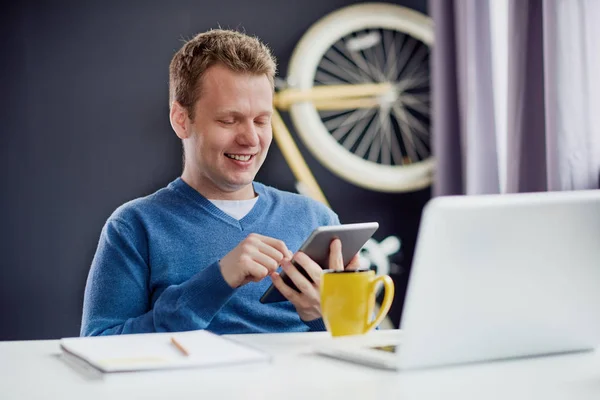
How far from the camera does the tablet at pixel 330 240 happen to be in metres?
1.26

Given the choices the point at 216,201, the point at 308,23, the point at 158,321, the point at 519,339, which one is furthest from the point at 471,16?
the point at 519,339

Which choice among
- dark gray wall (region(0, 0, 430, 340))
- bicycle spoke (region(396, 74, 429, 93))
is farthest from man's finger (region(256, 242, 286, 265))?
bicycle spoke (region(396, 74, 429, 93))

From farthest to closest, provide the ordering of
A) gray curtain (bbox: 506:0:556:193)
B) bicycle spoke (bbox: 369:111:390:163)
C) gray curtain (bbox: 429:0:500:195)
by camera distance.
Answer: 1. bicycle spoke (bbox: 369:111:390:163)
2. gray curtain (bbox: 429:0:500:195)
3. gray curtain (bbox: 506:0:556:193)

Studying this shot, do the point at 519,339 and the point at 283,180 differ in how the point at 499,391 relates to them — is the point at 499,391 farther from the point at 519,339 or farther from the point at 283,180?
the point at 283,180

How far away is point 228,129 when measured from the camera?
1.74m

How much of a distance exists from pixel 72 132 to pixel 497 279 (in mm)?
2367

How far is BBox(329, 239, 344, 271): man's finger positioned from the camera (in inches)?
51.2

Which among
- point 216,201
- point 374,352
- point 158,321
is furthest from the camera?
point 216,201

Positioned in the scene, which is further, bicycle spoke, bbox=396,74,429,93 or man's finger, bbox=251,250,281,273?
bicycle spoke, bbox=396,74,429,93

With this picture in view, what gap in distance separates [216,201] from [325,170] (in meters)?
1.51

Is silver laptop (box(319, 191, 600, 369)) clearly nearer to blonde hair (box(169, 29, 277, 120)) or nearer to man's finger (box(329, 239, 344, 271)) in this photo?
man's finger (box(329, 239, 344, 271))

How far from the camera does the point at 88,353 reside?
Result: 974 millimetres

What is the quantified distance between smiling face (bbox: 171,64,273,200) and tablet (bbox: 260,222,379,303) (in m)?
0.43

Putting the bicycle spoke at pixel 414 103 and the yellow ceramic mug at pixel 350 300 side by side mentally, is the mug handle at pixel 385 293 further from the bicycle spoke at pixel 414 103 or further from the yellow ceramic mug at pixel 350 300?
the bicycle spoke at pixel 414 103
